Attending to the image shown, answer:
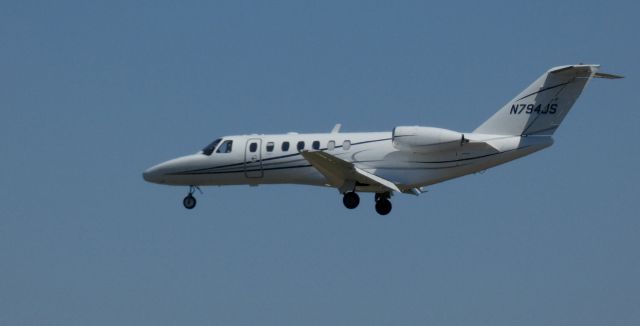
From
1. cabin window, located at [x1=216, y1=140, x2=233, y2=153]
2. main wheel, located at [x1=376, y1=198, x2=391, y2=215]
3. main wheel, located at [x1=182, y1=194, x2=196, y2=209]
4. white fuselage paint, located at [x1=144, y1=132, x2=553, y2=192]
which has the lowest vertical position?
main wheel, located at [x1=376, y1=198, x2=391, y2=215]

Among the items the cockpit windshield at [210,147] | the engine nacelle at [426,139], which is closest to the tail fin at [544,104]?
the engine nacelle at [426,139]

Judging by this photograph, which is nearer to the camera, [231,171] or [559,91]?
[559,91]

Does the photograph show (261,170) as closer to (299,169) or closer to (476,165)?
(299,169)

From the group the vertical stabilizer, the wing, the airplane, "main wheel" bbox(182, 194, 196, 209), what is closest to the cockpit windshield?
the airplane

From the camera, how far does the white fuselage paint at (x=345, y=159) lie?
48.1m

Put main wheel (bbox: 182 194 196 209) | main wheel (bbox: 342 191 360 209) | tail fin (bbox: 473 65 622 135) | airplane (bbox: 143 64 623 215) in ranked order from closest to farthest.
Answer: tail fin (bbox: 473 65 622 135)
airplane (bbox: 143 64 623 215)
main wheel (bbox: 342 191 360 209)
main wheel (bbox: 182 194 196 209)

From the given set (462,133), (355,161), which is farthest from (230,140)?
(462,133)

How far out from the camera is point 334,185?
50188mm

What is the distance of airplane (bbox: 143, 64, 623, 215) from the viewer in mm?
47875

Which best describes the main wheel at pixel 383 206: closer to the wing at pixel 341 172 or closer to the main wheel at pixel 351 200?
the main wheel at pixel 351 200

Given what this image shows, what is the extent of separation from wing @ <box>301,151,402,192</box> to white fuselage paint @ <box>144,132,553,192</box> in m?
0.39

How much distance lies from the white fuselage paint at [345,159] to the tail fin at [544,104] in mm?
333

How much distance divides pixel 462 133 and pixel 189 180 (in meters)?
9.19

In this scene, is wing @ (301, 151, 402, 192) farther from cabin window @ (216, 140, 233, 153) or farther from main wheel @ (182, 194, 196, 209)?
main wheel @ (182, 194, 196, 209)
